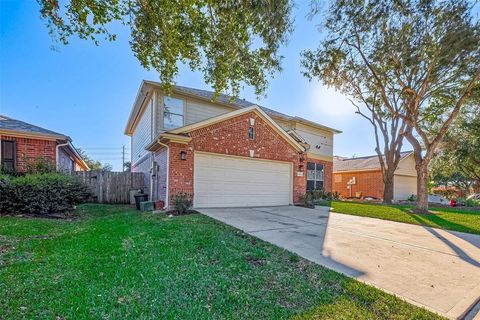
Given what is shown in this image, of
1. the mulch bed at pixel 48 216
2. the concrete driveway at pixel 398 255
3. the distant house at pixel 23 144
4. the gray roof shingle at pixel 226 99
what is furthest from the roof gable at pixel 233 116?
the distant house at pixel 23 144

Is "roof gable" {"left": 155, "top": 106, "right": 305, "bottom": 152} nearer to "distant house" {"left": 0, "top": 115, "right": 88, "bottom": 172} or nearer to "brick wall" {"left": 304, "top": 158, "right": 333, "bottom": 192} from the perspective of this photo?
"distant house" {"left": 0, "top": 115, "right": 88, "bottom": 172}

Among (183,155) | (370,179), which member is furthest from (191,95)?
(370,179)

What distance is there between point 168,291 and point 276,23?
5.95 metres

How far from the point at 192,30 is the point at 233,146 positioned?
4832 millimetres

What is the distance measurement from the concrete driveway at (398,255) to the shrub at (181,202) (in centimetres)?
212

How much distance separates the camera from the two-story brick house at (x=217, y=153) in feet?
28.8

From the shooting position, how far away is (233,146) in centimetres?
997

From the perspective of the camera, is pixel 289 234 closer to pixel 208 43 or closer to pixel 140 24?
pixel 208 43

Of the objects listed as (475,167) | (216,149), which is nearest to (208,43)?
(216,149)

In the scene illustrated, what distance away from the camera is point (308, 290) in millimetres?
2949

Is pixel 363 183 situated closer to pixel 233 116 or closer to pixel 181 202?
pixel 233 116

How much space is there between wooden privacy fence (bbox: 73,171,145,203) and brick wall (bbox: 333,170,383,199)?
20104 millimetres

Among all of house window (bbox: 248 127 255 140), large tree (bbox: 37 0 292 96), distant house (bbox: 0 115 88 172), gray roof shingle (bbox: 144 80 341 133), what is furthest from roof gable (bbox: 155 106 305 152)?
distant house (bbox: 0 115 88 172)

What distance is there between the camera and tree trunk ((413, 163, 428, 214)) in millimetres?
10734
